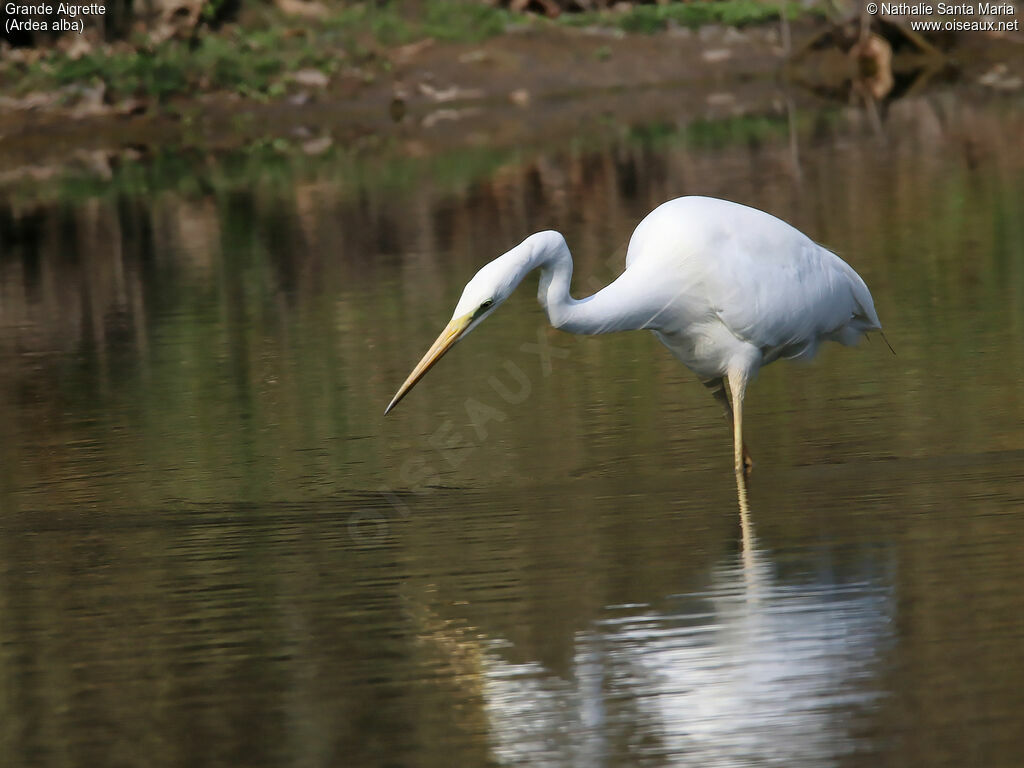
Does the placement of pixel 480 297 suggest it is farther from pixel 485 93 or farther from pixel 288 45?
pixel 288 45

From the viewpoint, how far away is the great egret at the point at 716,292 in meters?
8.10

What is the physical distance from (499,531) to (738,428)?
54.8 inches

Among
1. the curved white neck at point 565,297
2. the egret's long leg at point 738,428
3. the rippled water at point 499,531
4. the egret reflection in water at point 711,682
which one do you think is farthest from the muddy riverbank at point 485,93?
the egret reflection in water at point 711,682

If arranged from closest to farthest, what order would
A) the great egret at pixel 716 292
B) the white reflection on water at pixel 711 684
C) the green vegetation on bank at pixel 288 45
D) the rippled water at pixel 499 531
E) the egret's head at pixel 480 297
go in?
1. the white reflection on water at pixel 711 684
2. the rippled water at pixel 499 531
3. the egret's head at pixel 480 297
4. the great egret at pixel 716 292
5. the green vegetation on bank at pixel 288 45

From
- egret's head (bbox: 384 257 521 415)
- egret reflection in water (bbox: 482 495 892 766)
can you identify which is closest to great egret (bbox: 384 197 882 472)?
egret's head (bbox: 384 257 521 415)

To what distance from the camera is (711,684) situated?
18.2 ft

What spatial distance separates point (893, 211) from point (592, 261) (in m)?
3.36

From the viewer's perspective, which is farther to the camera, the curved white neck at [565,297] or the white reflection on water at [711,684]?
the curved white neck at [565,297]

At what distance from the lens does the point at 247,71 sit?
117ft

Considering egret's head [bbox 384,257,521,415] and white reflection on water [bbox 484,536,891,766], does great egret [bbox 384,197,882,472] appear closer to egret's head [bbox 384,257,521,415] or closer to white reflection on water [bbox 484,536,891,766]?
egret's head [bbox 384,257,521,415]

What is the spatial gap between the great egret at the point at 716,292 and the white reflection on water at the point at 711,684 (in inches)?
74.5

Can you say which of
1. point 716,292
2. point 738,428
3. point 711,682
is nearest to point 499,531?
point 738,428

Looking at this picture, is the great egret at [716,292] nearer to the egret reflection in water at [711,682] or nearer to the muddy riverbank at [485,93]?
the egret reflection in water at [711,682]

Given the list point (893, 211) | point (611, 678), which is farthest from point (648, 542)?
point (893, 211)
